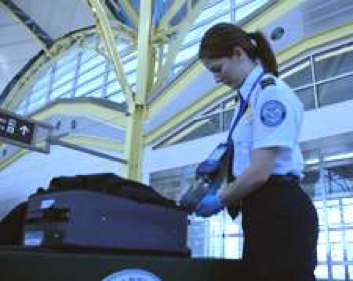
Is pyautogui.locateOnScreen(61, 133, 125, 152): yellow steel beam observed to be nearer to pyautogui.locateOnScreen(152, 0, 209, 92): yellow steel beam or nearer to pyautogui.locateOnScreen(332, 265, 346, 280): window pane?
pyautogui.locateOnScreen(152, 0, 209, 92): yellow steel beam

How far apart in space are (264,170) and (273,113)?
0.18 metres

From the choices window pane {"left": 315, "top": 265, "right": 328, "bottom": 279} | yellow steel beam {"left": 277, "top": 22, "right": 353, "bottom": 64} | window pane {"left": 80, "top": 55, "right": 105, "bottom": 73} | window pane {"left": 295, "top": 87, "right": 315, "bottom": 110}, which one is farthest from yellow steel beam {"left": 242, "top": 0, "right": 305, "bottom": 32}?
window pane {"left": 80, "top": 55, "right": 105, "bottom": 73}

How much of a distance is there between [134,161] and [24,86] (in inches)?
485

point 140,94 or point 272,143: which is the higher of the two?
point 140,94

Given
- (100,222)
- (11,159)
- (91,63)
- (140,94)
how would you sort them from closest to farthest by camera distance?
(100,222) → (140,94) → (91,63) → (11,159)

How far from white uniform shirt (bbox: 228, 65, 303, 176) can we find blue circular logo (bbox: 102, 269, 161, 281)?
1.46 ft

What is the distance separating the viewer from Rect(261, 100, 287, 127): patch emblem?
131 cm

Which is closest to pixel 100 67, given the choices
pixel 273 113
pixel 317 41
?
pixel 317 41

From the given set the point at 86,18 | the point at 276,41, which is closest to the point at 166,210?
the point at 276,41

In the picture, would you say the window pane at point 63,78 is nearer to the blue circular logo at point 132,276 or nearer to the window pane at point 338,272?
the window pane at point 338,272

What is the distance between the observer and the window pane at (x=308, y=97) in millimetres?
8336

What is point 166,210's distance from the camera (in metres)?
1.44

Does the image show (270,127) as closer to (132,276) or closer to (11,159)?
(132,276)

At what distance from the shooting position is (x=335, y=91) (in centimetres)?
806
